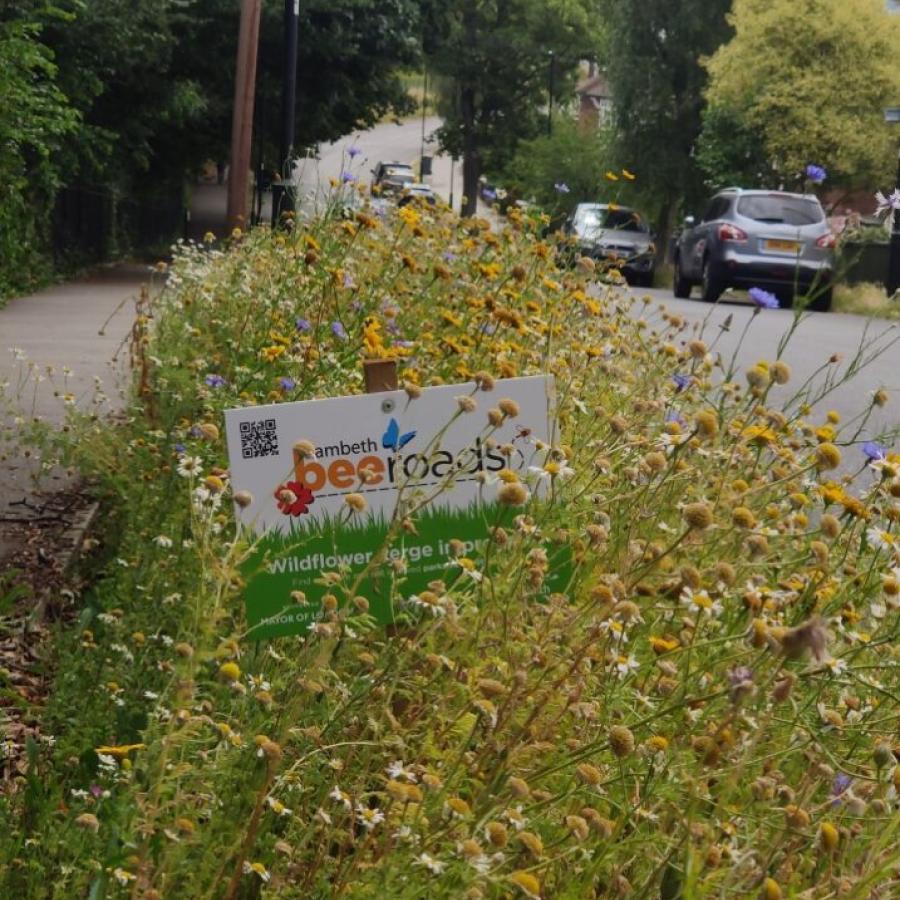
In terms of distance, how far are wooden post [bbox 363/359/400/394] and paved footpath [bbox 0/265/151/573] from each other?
210cm

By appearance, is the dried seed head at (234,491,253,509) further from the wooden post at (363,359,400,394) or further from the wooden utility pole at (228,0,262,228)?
the wooden utility pole at (228,0,262,228)

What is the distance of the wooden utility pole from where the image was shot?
76.2 feet

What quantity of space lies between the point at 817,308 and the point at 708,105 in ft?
68.1

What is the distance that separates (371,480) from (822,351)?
1176cm

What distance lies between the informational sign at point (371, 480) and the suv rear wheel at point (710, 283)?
20435 millimetres

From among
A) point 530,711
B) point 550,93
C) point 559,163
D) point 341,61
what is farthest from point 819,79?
point 530,711

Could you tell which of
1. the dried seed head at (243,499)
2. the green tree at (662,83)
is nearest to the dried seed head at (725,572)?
the dried seed head at (243,499)

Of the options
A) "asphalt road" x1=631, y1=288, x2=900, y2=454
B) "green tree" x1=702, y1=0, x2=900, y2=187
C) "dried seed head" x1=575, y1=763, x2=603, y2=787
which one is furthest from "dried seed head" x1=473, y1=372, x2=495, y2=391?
"green tree" x1=702, y1=0, x2=900, y2=187

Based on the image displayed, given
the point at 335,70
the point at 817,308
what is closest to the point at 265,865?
the point at 817,308

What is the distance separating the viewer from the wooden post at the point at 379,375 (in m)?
3.67

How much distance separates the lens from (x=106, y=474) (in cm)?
612

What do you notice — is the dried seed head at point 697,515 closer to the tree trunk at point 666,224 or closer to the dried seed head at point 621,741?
the dried seed head at point 621,741

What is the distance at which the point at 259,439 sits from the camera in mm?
3344

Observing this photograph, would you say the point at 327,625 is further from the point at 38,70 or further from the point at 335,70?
the point at 335,70
